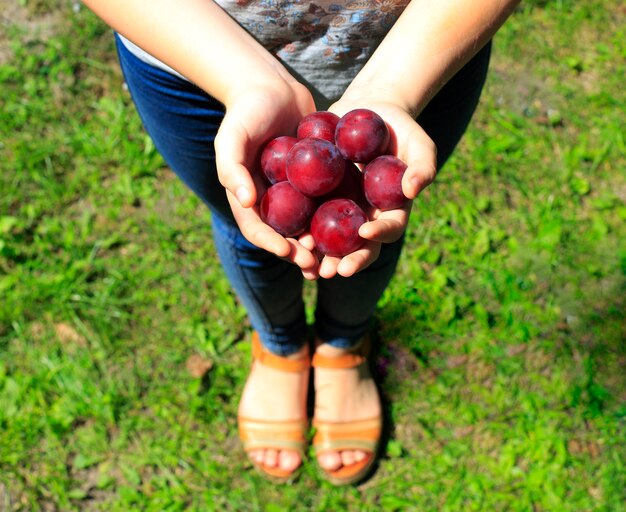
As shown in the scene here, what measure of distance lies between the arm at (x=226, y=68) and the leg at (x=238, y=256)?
118mm

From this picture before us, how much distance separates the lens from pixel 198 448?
254cm

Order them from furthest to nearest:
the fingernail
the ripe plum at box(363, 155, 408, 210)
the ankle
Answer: the ankle < the ripe plum at box(363, 155, 408, 210) < the fingernail

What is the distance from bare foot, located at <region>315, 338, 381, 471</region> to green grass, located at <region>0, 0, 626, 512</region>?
12 cm

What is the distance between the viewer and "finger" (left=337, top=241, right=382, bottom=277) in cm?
135

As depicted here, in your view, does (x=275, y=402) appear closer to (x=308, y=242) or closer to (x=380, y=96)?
(x=308, y=242)

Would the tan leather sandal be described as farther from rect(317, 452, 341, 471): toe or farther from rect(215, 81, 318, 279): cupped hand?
rect(215, 81, 318, 279): cupped hand

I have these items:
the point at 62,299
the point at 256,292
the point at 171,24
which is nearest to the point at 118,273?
the point at 62,299

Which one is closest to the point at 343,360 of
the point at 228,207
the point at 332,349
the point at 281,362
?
the point at 332,349

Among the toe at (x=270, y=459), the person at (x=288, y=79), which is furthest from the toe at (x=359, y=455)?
the person at (x=288, y=79)

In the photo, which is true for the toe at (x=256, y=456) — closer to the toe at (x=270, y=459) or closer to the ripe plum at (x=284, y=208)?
the toe at (x=270, y=459)

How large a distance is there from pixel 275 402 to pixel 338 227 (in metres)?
1.23

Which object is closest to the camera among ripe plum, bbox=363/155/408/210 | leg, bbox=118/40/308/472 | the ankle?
ripe plum, bbox=363/155/408/210

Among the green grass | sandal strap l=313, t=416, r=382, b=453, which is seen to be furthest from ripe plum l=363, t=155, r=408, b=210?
the green grass

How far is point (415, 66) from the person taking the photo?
4.73 ft
